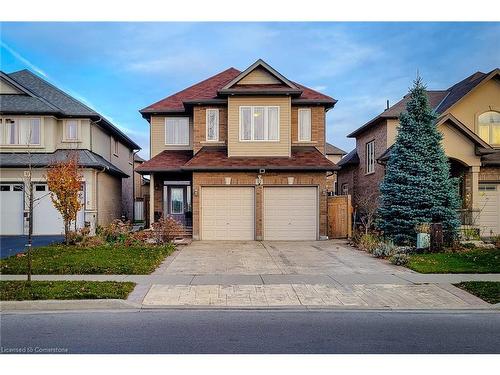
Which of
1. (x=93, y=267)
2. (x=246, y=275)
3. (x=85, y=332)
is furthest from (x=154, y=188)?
(x=85, y=332)

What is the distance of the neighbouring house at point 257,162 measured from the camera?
64.6 ft

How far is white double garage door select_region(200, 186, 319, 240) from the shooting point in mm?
19781

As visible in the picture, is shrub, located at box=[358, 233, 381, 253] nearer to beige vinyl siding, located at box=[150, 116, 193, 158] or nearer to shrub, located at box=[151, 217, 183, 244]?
shrub, located at box=[151, 217, 183, 244]

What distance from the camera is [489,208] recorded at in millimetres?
20828

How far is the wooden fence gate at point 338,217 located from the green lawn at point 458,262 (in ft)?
20.8

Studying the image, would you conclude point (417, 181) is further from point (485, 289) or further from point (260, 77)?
point (260, 77)

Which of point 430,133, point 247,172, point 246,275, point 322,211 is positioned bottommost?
point 246,275

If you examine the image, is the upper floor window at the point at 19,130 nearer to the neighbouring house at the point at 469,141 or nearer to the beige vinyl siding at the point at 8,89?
the beige vinyl siding at the point at 8,89

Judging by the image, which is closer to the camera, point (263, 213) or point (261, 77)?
point (263, 213)

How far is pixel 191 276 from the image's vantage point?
1110 centimetres

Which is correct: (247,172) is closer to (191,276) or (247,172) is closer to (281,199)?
(281,199)

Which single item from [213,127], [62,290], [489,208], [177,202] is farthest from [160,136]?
[489,208]

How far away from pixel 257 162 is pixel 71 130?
34.5 ft

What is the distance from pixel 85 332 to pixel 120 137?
77.4ft
